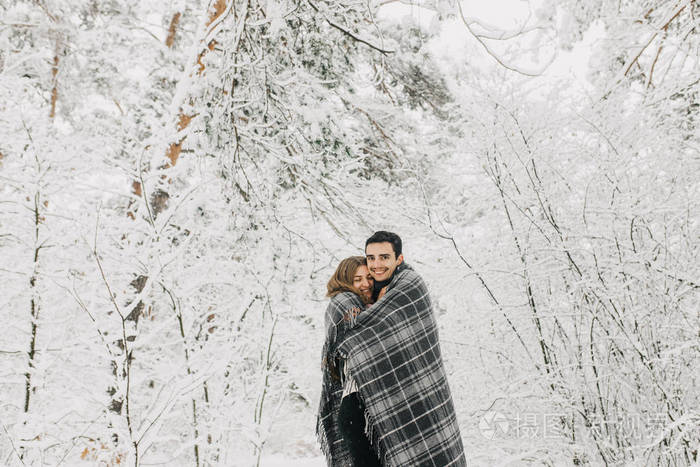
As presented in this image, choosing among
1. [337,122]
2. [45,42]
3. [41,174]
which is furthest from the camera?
[45,42]

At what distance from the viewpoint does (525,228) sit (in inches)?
122

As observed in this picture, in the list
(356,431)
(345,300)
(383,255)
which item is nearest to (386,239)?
(383,255)

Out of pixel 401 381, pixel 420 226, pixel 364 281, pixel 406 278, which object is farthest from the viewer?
pixel 420 226

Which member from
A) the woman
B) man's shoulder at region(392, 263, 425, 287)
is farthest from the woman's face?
man's shoulder at region(392, 263, 425, 287)

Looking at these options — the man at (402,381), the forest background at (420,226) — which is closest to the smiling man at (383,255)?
the man at (402,381)

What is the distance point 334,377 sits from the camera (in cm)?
206

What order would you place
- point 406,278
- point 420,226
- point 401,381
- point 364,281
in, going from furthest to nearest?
point 420,226
point 364,281
point 406,278
point 401,381

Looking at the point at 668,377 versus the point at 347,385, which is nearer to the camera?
the point at 347,385

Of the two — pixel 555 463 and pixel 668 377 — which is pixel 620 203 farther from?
pixel 555 463

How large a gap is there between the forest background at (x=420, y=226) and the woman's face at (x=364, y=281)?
58 cm

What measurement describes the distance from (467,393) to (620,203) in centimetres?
216

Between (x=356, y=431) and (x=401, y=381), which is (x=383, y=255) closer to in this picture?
(x=401, y=381)

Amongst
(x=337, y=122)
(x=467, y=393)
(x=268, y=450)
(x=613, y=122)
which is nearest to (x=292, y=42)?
(x=337, y=122)

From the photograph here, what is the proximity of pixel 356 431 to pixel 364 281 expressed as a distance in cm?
71
